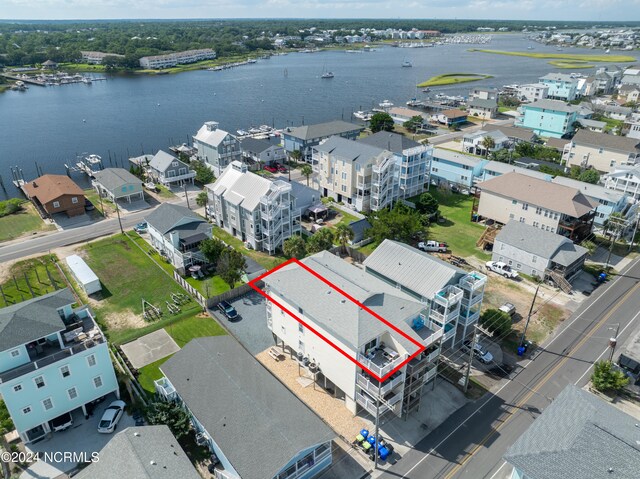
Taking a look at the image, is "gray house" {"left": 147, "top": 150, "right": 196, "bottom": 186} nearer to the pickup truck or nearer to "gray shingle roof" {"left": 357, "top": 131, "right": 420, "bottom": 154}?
"gray shingle roof" {"left": 357, "top": 131, "right": 420, "bottom": 154}

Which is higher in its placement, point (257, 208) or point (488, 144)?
point (257, 208)

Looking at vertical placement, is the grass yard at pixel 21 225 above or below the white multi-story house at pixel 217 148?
below

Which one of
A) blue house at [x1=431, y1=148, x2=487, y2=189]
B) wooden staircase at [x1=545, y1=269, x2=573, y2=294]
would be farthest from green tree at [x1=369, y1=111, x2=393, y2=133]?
wooden staircase at [x1=545, y1=269, x2=573, y2=294]

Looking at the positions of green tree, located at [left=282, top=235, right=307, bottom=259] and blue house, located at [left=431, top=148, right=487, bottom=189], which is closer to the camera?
green tree, located at [left=282, top=235, right=307, bottom=259]

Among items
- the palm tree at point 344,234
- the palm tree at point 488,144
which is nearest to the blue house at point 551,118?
the palm tree at point 488,144

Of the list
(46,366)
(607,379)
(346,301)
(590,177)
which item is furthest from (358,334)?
(590,177)

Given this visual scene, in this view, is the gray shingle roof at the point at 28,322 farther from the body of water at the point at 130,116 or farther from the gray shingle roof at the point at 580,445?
the body of water at the point at 130,116

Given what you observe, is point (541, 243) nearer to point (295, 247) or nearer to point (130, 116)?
point (295, 247)
